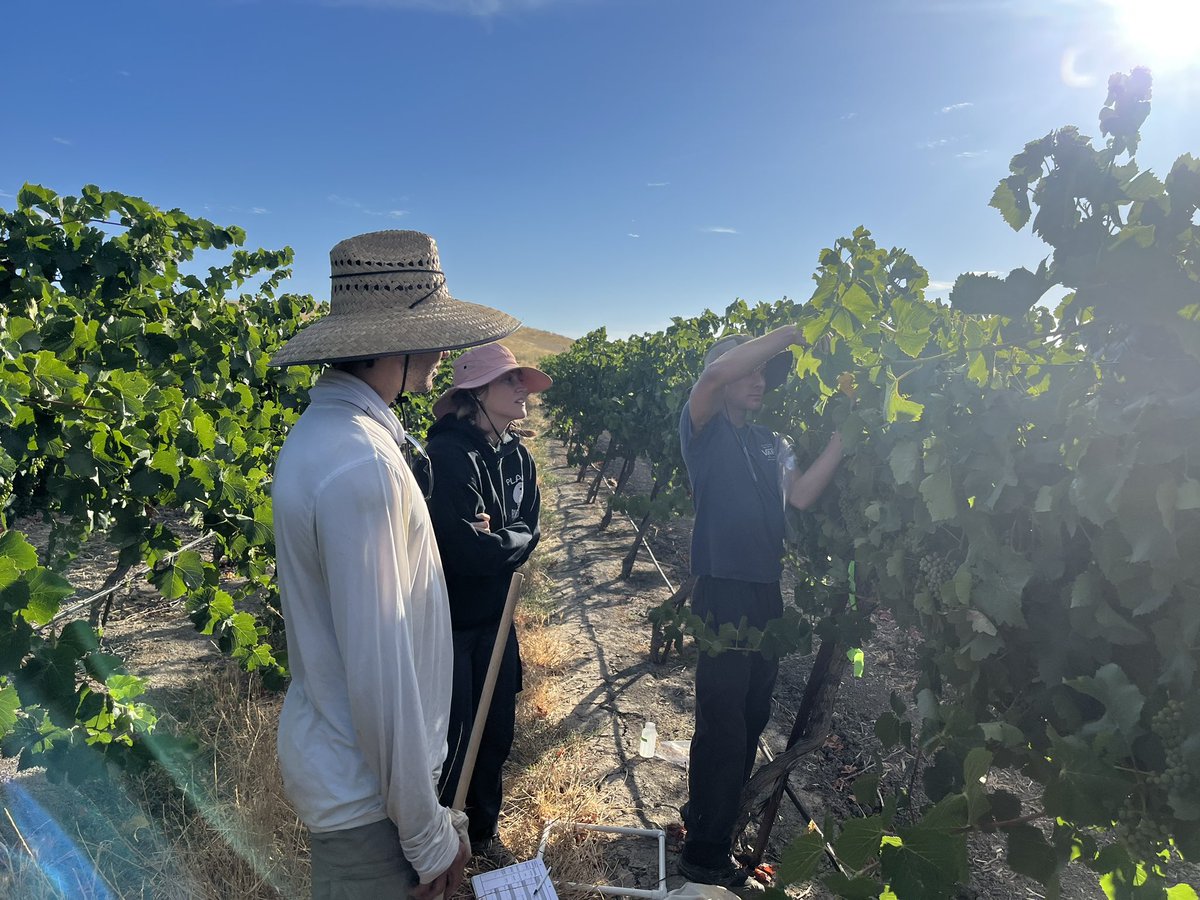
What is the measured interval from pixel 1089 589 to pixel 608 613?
5536 millimetres

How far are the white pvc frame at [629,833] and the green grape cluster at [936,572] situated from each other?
167 centimetres

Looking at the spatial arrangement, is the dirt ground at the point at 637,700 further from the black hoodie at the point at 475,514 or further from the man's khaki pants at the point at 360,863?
the man's khaki pants at the point at 360,863

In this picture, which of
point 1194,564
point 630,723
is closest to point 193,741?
point 630,723

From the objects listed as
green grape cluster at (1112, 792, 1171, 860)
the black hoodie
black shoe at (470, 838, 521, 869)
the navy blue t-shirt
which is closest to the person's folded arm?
the black hoodie

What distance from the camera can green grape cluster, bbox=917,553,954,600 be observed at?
1.75 metres

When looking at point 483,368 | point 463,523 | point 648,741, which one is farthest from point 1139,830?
point 648,741

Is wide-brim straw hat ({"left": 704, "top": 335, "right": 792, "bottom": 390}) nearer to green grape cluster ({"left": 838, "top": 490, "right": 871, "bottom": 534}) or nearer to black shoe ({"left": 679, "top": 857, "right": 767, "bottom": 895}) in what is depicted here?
green grape cluster ({"left": 838, "top": 490, "right": 871, "bottom": 534})

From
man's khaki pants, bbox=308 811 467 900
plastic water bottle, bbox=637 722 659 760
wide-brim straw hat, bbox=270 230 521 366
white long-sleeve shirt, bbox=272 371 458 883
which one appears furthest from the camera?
plastic water bottle, bbox=637 722 659 760

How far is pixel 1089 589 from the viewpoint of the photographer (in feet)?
4.36

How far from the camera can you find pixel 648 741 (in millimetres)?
4293

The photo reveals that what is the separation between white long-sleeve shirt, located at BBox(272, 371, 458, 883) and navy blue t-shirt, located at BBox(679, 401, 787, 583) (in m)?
1.55

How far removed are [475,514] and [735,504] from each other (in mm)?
1034

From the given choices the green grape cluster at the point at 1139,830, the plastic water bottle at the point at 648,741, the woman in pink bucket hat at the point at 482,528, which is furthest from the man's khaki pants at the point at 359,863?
the plastic water bottle at the point at 648,741

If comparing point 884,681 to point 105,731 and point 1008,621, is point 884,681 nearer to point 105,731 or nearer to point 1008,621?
point 1008,621
